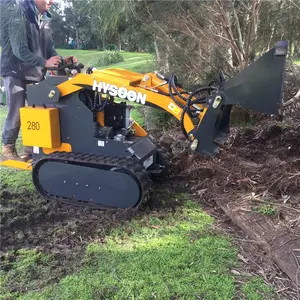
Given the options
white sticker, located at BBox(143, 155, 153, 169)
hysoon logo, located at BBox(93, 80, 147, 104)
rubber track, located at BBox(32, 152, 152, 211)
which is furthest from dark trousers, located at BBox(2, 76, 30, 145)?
white sticker, located at BBox(143, 155, 153, 169)

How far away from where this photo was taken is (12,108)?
4961 mm

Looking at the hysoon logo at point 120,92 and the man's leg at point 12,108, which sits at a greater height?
the hysoon logo at point 120,92

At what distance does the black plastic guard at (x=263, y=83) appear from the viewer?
3.01 m

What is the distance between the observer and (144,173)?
149 inches

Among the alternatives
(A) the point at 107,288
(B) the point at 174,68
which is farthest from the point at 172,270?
(B) the point at 174,68

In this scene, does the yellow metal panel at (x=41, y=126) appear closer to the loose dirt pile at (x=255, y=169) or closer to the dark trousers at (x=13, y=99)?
the dark trousers at (x=13, y=99)

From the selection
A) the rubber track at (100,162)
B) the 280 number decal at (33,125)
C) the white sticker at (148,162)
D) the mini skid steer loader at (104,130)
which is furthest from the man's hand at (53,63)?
the white sticker at (148,162)

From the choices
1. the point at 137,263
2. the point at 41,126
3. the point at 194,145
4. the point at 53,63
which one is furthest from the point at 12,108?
the point at 137,263

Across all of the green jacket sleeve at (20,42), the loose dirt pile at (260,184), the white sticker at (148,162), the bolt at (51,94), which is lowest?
the loose dirt pile at (260,184)

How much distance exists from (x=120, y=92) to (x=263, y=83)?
1.36m

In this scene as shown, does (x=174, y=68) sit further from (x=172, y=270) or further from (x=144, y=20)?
(x=172, y=270)

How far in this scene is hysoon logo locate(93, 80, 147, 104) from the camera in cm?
368

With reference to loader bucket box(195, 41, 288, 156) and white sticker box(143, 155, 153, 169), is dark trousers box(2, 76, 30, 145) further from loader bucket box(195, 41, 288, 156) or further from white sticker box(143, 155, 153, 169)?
loader bucket box(195, 41, 288, 156)

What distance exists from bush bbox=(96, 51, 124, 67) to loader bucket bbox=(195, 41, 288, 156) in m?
14.7
